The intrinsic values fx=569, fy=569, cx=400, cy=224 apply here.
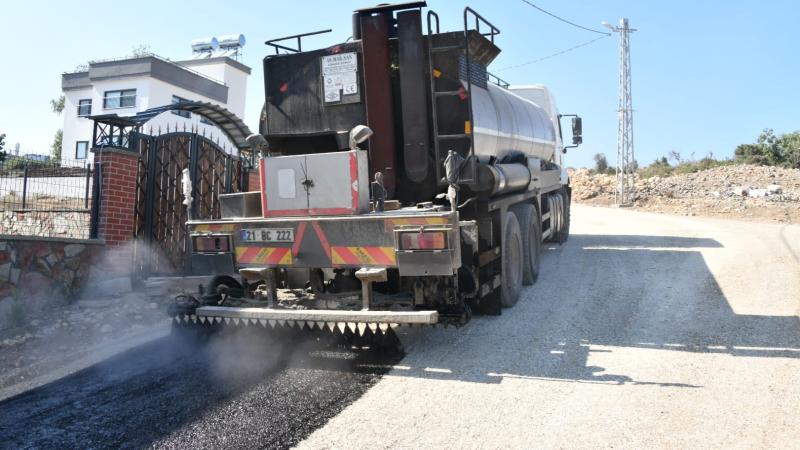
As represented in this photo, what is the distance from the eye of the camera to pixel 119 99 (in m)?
36.1

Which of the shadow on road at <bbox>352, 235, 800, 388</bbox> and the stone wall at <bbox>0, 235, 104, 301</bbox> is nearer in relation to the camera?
the shadow on road at <bbox>352, 235, 800, 388</bbox>

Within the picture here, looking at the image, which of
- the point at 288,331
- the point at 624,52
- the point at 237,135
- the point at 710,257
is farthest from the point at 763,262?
the point at 624,52

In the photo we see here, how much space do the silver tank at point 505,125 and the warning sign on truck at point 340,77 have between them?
52.9 inches

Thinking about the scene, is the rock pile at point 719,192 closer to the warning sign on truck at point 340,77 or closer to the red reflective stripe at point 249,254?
the warning sign on truck at point 340,77

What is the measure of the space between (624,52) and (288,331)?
2598 centimetres

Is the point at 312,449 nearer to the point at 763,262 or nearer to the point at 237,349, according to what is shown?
the point at 237,349

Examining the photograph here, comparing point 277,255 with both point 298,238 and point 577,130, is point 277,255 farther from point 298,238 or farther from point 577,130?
point 577,130

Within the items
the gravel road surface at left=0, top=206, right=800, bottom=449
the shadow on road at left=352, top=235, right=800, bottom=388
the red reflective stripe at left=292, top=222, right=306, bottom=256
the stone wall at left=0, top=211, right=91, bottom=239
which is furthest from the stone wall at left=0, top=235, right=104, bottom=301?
the shadow on road at left=352, top=235, right=800, bottom=388

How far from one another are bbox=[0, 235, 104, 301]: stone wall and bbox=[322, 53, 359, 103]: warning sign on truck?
414 centimetres

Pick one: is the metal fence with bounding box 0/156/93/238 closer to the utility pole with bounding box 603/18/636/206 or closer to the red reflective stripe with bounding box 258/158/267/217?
the red reflective stripe with bounding box 258/158/267/217

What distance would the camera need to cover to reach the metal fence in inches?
354

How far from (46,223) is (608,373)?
8797 millimetres

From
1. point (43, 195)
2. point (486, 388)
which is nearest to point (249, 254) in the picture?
point (486, 388)

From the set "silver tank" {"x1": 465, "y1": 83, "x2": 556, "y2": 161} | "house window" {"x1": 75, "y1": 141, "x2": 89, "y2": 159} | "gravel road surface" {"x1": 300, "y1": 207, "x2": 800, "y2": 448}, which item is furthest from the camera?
"house window" {"x1": 75, "y1": 141, "x2": 89, "y2": 159}
